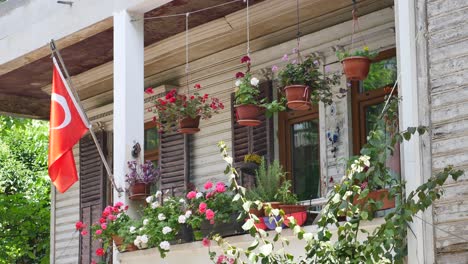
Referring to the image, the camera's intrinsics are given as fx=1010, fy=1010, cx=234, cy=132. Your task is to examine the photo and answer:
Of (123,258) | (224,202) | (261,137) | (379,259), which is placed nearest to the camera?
(379,259)

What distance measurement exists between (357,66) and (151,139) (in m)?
5.74

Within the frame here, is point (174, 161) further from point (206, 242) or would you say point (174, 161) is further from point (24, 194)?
point (24, 194)

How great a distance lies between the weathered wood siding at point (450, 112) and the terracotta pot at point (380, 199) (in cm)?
42

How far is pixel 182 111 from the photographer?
439 inches

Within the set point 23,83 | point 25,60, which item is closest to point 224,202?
point 25,60

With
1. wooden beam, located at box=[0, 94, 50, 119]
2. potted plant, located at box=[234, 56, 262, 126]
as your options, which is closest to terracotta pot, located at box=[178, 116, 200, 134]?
potted plant, located at box=[234, 56, 262, 126]

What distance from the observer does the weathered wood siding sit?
7414 mm

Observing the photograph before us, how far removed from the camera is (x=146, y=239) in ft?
32.3

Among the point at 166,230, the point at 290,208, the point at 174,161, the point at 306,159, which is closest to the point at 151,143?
the point at 174,161

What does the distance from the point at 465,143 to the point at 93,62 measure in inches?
274

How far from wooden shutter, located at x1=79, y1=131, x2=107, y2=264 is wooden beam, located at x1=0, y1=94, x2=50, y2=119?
99 centimetres

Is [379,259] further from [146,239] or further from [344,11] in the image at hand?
[344,11]

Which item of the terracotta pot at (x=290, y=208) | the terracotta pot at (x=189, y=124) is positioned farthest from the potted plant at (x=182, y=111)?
the terracotta pot at (x=290, y=208)

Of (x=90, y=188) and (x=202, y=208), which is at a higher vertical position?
(x=90, y=188)
